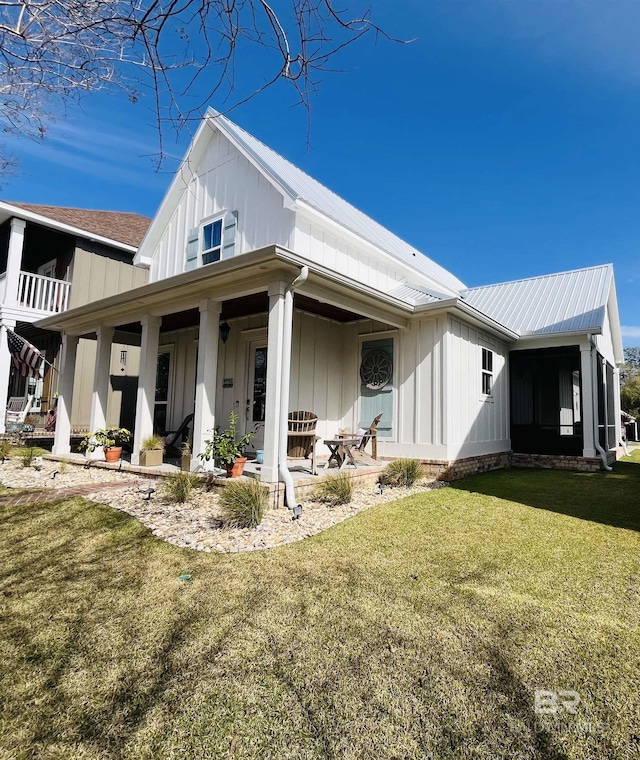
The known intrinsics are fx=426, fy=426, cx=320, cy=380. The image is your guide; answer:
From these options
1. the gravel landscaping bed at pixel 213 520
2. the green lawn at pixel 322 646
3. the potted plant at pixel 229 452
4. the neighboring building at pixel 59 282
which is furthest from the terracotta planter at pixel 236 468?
the neighboring building at pixel 59 282

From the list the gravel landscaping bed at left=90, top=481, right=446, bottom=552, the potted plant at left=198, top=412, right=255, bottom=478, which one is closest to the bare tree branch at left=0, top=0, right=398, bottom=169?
the gravel landscaping bed at left=90, top=481, right=446, bottom=552

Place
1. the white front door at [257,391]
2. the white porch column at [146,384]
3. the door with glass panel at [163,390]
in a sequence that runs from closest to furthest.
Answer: the white porch column at [146,384]
the white front door at [257,391]
the door with glass panel at [163,390]

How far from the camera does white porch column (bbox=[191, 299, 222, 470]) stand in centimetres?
642

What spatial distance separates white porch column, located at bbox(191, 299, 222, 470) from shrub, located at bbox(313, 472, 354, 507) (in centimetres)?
191

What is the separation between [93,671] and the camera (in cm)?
225

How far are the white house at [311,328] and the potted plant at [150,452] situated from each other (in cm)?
15

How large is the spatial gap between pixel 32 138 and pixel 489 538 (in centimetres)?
621

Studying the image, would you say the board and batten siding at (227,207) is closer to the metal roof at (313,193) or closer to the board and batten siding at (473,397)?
the metal roof at (313,193)

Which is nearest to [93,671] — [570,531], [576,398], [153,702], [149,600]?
[153,702]

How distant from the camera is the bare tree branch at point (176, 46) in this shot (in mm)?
2830

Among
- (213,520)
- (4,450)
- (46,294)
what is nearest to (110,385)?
(46,294)

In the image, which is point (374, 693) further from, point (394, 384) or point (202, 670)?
point (394, 384)

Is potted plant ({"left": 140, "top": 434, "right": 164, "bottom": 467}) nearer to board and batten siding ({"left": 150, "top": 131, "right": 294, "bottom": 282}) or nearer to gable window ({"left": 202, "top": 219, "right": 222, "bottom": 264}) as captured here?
board and batten siding ({"left": 150, "top": 131, "right": 294, "bottom": 282})

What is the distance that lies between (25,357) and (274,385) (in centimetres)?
865
